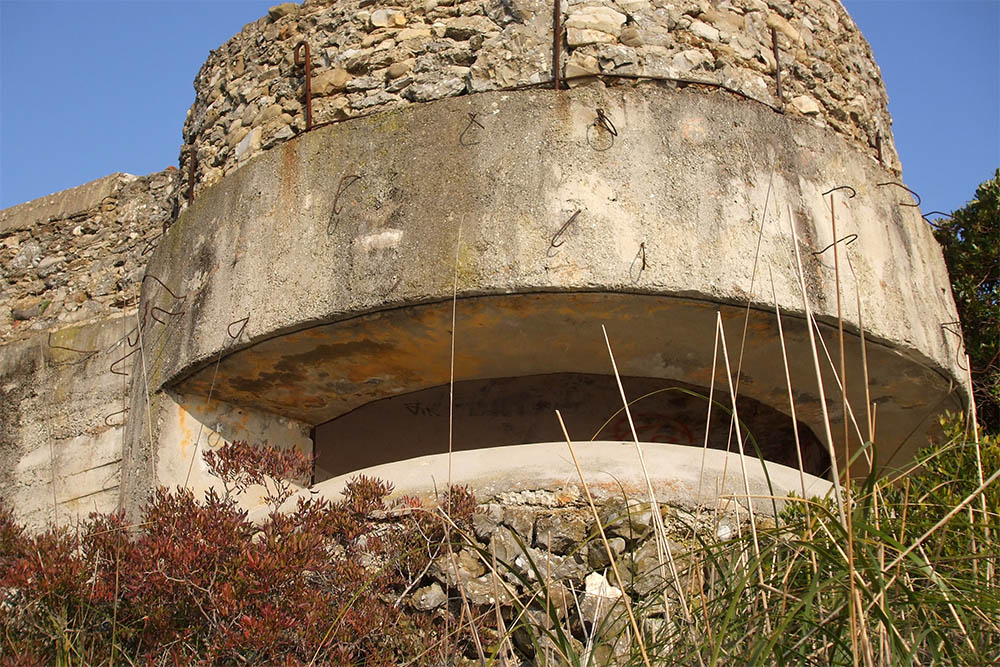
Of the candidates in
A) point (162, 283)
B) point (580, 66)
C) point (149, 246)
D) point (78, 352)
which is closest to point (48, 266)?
point (149, 246)

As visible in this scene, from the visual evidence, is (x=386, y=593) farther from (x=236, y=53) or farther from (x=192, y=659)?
(x=236, y=53)

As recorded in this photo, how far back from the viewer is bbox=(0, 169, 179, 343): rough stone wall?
5871 millimetres

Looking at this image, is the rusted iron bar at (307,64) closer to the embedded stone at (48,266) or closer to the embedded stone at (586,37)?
the embedded stone at (586,37)

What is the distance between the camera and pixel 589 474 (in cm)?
413

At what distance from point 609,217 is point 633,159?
0.97ft

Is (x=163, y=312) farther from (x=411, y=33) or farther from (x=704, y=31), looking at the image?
(x=704, y=31)

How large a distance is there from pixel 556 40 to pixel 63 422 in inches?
→ 126

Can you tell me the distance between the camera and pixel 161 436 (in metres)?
4.75

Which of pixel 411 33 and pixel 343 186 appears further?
pixel 411 33

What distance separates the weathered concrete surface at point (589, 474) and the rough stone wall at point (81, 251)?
210 centimetres

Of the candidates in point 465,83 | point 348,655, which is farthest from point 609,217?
point 348,655

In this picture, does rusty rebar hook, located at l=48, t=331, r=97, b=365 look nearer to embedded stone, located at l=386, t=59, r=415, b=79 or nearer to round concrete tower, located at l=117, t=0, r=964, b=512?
round concrete tower, located at l=117, t=0, r=964, b=512

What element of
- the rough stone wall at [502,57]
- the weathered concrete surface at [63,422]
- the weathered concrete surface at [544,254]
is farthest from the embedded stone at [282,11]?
the weathered concrete surface at [63,422]

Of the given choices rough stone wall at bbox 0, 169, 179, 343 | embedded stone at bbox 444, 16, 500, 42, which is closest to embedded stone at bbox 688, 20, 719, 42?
embedded stone at bbox 444, 16, 500, 42
